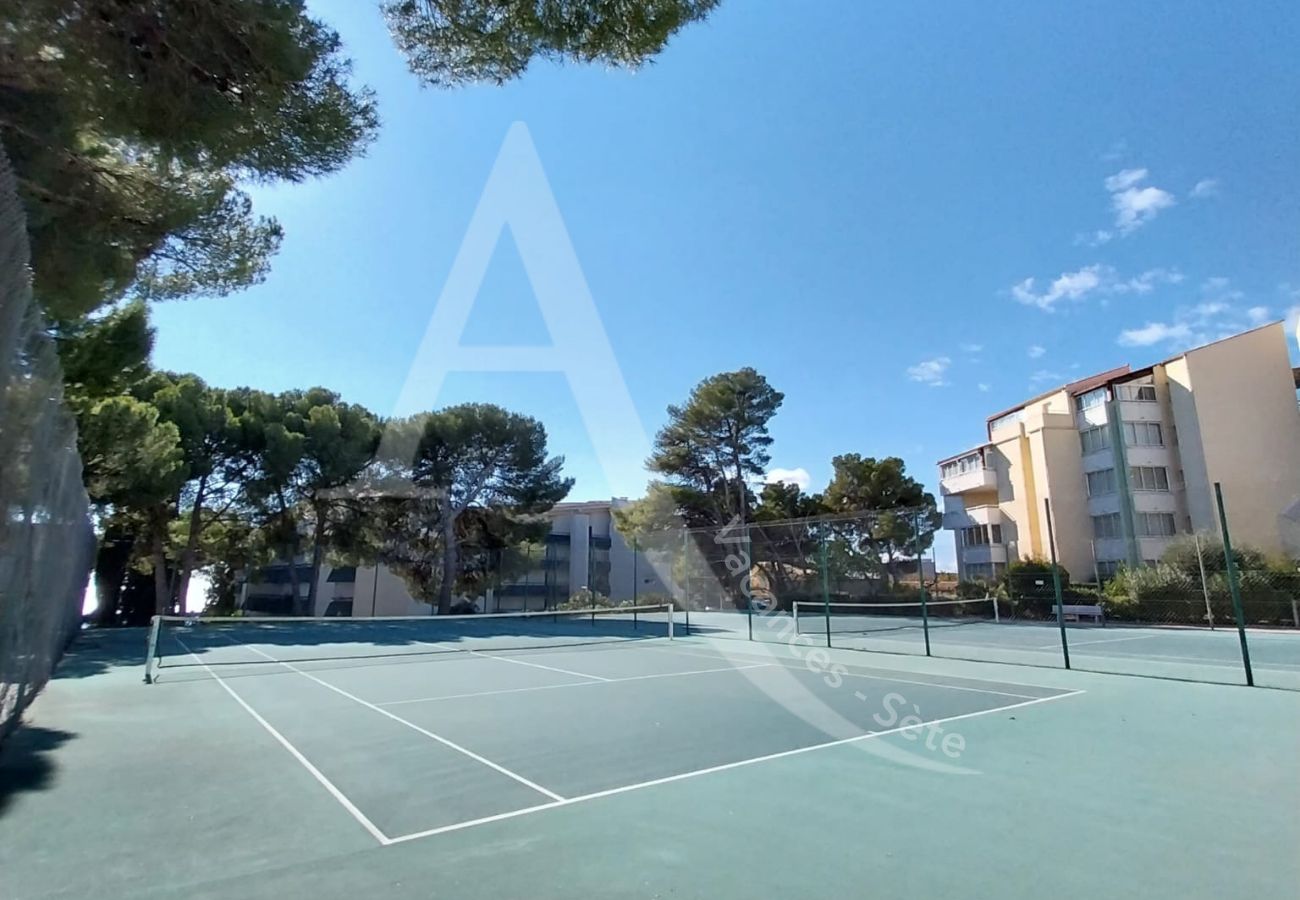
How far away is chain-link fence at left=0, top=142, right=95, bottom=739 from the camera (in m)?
3.11

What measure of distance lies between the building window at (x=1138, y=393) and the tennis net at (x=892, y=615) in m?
11.7

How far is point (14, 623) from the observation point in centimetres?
485

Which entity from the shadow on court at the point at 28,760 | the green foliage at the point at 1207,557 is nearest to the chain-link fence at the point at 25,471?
the shadow on court at the point at 28,760

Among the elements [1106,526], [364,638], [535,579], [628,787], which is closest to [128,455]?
[364,638]

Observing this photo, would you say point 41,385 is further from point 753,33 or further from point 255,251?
point 753,33

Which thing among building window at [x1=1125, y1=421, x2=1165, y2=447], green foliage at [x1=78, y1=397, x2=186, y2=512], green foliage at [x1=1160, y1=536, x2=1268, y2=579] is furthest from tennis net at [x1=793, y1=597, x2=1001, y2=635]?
green foliage at [x1=78, y1=397, x2=186, y2=512]

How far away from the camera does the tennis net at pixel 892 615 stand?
59.2ft

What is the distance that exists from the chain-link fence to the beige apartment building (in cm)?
2609

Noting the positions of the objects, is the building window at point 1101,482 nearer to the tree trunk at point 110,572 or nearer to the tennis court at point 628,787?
the tennis court at point 628,787

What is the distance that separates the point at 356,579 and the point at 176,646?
77.5 feet

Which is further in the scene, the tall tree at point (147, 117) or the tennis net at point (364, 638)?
the tennis net at point (364, 638)

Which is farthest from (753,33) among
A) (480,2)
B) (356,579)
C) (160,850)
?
(356,579)

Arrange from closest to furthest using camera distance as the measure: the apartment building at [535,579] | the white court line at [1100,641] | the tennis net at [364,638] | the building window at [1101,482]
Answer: the tennis net at [364,638], the white court line at [1100,641], the building window at [1101,482], the apartment building at [535,579]

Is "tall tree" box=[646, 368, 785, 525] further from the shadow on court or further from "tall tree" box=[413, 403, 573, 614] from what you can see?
the shadow on court
